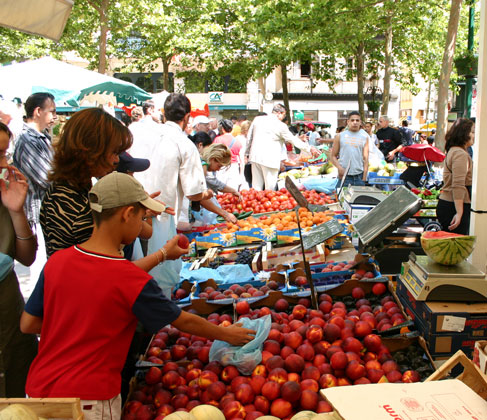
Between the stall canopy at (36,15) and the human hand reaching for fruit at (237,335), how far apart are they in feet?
10.0

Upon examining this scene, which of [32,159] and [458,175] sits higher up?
[32,159]

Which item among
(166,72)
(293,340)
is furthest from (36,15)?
(166,72)

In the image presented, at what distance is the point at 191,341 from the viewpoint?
294 centimetres

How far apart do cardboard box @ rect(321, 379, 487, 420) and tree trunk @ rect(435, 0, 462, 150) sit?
12959mm

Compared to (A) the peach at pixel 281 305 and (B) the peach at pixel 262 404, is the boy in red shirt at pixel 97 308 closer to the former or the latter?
(B) the peach at pixel 262 404

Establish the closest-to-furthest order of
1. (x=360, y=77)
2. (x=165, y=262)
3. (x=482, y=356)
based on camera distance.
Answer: (x=482, y=356), (x=165, y=262), (x=360, y=77)

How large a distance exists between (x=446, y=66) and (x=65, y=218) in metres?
13.4

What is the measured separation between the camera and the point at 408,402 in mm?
1644

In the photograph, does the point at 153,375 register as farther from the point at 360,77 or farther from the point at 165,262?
the point at 360,77

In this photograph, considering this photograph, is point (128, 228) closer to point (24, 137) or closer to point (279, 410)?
point (279, 410)

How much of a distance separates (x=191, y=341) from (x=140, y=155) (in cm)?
221

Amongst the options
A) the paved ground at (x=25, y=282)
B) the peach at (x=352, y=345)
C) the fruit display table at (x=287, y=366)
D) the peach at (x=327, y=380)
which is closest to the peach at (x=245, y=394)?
the fruit display table at (x=287, y=366)

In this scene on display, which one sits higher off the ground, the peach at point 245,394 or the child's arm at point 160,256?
the child's arm at point 160,256

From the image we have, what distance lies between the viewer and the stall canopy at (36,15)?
369 centimetres
